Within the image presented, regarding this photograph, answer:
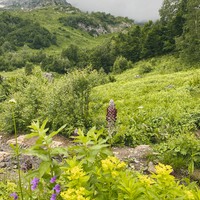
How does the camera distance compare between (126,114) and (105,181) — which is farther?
(126,114)

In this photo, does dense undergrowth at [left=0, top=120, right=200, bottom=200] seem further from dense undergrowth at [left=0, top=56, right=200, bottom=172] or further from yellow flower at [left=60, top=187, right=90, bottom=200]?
dense undergrowth at [left=0, top=56, right=200, bottom=172]

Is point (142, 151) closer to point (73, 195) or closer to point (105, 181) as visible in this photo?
point (105, 181)

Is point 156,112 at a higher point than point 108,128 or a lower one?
lower

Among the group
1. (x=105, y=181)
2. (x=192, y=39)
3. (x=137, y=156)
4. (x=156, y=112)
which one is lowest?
(x=137, y=156)

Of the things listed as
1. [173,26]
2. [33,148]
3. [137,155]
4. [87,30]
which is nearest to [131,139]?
[137,155]

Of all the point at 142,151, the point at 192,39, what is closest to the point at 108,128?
the point at 142,151

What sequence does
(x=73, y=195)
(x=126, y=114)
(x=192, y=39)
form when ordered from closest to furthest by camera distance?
(x=73, y=195), (x=126, y=114), (x=192, y=39)

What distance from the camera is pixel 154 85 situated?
20172 mm

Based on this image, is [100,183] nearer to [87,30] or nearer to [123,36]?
[123,36]

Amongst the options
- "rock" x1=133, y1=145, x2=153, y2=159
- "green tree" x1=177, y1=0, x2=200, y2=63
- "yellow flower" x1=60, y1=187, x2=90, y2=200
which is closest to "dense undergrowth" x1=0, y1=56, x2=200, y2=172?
"rock" x1=133, y1=145, x2=153, y2=159

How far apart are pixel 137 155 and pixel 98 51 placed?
56.5 metres

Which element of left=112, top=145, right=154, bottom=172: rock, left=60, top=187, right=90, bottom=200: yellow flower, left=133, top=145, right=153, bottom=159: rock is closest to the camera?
left=60, top=187, right=90, bottom=200: yellow flower

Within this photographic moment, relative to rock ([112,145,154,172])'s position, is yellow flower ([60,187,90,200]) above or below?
above

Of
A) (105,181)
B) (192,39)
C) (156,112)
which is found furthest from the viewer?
(192,39)
